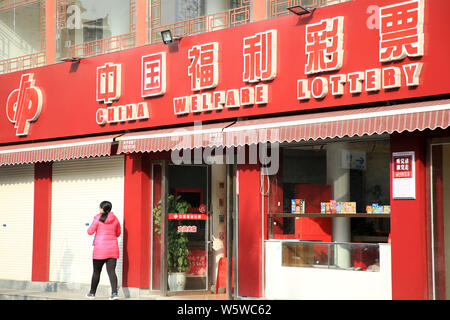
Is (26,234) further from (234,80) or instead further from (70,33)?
(234,80)

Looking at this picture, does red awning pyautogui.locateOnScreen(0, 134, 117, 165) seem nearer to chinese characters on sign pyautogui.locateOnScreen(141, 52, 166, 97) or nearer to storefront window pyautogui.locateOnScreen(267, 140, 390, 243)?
chinese characters on sign pyautogui.locateOnScreen(141, 52, 166, 97)

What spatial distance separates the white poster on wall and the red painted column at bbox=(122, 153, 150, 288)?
5.59m

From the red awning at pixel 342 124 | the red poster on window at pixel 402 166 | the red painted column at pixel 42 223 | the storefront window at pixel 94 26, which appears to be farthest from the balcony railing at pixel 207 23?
the red painted column at pixel 42 223

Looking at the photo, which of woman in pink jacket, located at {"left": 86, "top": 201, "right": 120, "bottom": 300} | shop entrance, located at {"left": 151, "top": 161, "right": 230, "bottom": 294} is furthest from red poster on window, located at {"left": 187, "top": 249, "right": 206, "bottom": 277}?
woman in pink jacket, located at {"left": 86, "top": 201, "right": 120, "bottom": 300}

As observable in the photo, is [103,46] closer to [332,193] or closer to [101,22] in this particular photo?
[101,22]

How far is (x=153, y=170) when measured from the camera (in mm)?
14406

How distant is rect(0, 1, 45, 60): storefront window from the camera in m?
17.1

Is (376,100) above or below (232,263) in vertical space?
above

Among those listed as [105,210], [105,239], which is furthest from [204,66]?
[105,239]

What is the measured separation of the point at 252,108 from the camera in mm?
12492

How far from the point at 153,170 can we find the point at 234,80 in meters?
2.94
